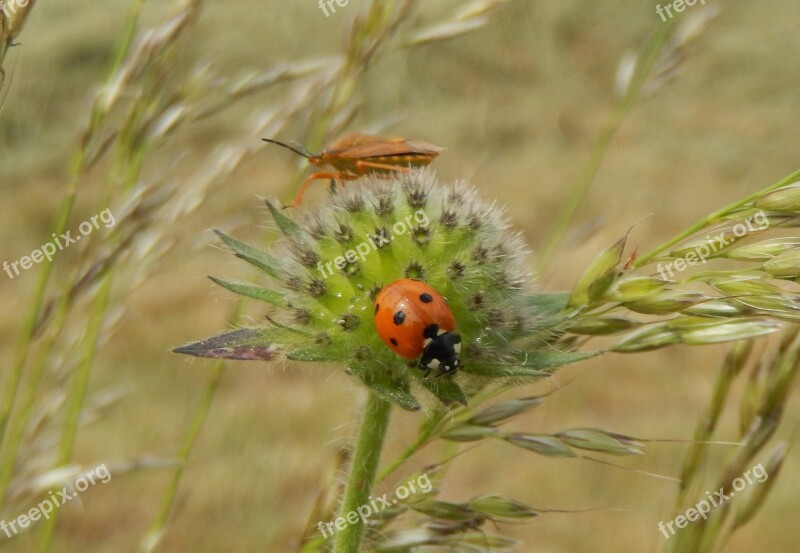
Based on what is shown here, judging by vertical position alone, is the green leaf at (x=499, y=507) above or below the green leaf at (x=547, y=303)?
below

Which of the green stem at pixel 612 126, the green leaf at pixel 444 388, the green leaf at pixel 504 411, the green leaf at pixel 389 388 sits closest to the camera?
the green leaf at pixel 389 388

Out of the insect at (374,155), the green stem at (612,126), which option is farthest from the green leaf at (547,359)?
the green stem at (612,126)

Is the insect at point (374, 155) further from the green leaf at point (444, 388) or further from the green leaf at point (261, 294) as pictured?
the green leaf at point (444, 388)

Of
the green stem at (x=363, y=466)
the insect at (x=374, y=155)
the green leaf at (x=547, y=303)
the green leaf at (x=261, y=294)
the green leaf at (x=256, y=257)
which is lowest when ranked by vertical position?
the green stem at (x=363, y=466)

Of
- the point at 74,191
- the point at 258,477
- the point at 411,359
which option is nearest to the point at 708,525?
the point at 411,359

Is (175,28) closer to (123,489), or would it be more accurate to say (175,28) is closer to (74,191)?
(74,191)

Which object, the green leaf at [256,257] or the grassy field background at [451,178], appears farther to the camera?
the grassy field background at [451,178]
